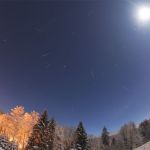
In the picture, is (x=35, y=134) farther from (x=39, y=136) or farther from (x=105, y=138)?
(x=105, y=138)

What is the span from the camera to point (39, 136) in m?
56.4

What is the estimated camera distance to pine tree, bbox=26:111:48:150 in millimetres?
54447

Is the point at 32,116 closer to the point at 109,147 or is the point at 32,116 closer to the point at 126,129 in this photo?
the point at 109,147

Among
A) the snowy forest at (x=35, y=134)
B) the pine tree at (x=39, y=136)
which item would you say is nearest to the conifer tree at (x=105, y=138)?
the snowy forest at (x=35, y=134)

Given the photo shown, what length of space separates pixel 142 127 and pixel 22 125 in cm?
7978

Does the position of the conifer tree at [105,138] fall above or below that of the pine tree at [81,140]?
above

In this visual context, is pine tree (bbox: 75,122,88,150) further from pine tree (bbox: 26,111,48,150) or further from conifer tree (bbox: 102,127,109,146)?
conifer tree (bbox: 102,127,109,146)

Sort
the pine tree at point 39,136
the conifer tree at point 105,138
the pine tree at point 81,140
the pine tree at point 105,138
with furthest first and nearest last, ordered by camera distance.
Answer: the conifer tree at point 105,138
the pine tree at point 105,138
the pine tree at point 39,136
the pine tree at point 81,140

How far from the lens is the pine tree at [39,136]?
5445 centimetres

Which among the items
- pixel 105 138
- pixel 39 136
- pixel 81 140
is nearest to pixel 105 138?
pixel 105 138

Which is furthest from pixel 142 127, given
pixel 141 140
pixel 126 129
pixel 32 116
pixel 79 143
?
pixel 79 143

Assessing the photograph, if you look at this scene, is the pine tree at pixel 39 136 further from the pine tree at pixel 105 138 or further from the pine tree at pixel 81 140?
the pine tree at pixel 105 138

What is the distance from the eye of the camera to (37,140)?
55531 millimetres

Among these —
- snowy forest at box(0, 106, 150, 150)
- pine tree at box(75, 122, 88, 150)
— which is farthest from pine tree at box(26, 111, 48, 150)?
pine tree at box(75, 122, 88, 150)
